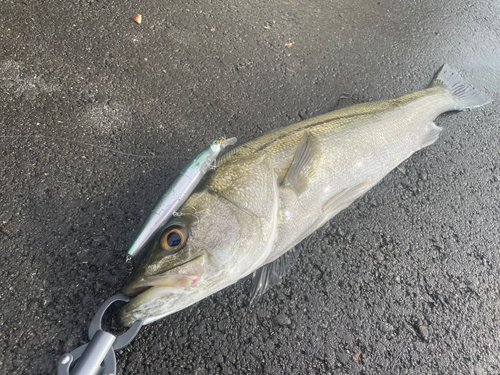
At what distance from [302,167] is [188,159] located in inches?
42.2

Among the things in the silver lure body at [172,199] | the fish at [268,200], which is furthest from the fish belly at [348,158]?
the silver lure body at [172,199]

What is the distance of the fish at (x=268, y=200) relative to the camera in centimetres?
153

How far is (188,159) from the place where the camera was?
2.52 meters

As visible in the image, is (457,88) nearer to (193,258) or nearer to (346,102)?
(346,102)

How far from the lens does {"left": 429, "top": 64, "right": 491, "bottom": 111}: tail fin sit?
10.7ft

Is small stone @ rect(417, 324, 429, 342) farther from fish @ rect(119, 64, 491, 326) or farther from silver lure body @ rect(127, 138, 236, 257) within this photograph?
silver lure body @ rect(127, 138, 236, 257)

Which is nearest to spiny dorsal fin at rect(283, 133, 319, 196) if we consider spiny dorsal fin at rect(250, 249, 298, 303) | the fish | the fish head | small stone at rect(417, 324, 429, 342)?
the fish

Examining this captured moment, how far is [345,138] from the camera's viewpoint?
2262 mm

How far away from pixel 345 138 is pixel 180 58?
197 cm

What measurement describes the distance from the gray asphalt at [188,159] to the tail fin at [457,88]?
177mm

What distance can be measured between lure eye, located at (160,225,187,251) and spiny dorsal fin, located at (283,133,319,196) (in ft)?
2.63

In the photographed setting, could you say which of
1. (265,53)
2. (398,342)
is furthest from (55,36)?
(398,342)

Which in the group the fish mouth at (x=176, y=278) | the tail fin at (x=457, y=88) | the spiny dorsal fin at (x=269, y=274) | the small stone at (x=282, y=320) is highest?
the tail fin at (x=457, y=88)

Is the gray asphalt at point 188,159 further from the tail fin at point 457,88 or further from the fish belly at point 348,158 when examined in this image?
the fish belly at point 348,158
